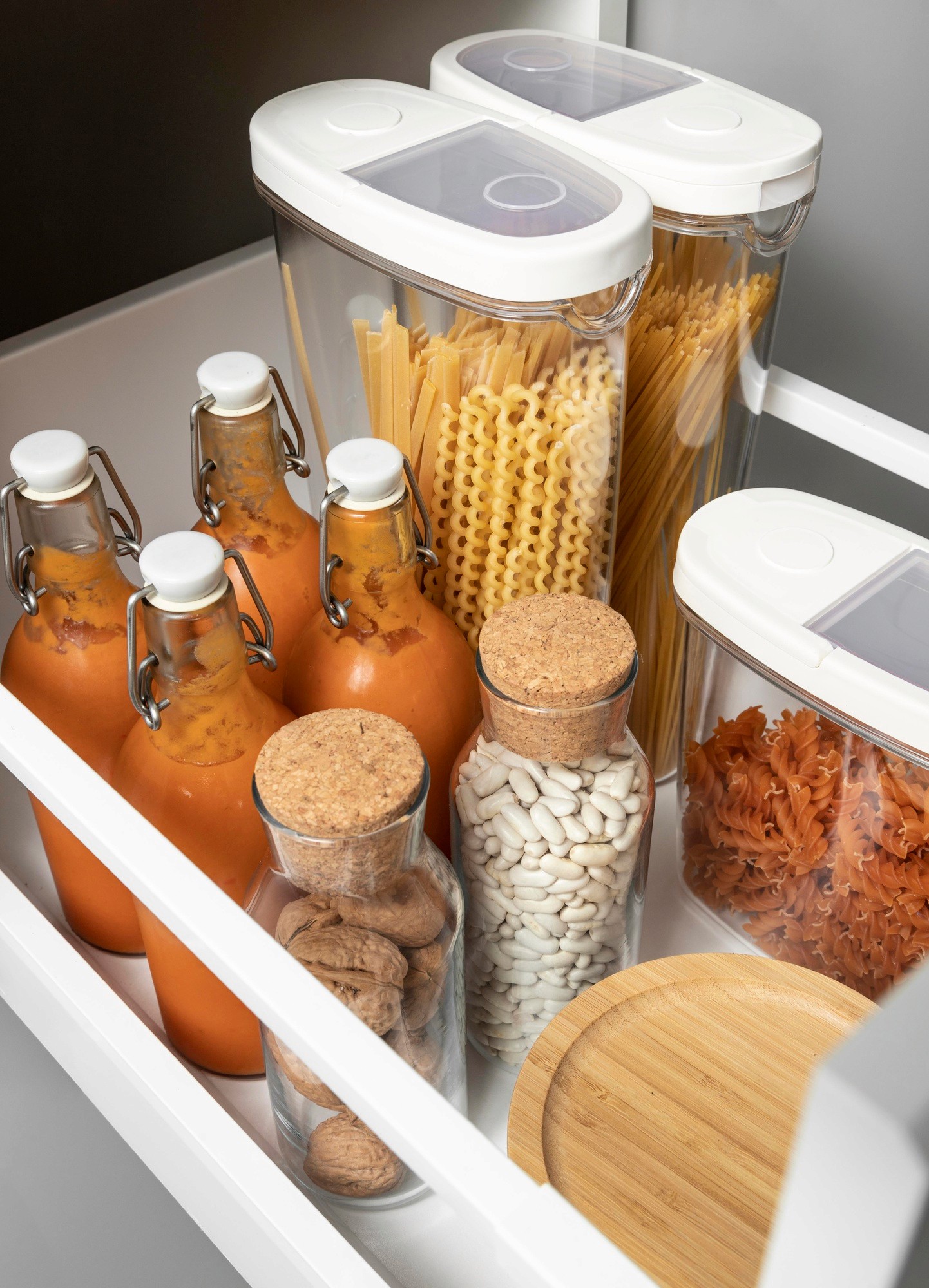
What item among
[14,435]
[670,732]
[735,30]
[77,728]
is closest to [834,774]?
[670,732]

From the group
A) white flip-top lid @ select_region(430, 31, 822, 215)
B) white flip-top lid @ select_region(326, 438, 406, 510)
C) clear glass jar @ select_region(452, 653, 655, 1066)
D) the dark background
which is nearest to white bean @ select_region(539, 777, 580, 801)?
clear glass jar @ select_region(452, 653, 655, 1066)

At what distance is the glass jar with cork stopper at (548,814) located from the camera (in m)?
0.37

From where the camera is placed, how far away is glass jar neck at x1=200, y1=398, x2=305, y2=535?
414 millimetres

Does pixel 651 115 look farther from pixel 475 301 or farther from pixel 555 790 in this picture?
pixel 555 790

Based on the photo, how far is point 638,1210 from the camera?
0.37m

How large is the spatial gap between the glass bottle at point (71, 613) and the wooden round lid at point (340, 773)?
104 millimetres

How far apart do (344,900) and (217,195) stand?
A: 1.72 feet

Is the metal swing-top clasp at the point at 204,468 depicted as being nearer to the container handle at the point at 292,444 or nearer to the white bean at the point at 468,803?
the container handle at the point at 292,444

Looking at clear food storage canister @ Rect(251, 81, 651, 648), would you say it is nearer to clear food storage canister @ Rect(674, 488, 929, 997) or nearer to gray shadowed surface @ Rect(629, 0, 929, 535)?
clear food storage canister @ Rect(674, 488, 929, 997)

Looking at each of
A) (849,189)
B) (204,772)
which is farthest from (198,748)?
(849,189)

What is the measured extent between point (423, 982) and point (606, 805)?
81mm

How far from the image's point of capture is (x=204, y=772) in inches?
15.1

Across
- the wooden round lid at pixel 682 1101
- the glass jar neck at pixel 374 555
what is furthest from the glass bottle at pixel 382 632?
the wooden round lid at pixel 682 1101

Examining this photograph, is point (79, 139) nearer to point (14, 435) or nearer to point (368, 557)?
point (14, 435)
